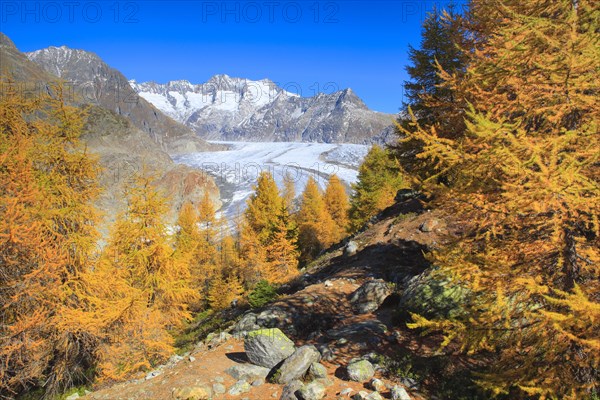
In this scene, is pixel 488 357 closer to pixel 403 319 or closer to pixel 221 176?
pixel 403 319

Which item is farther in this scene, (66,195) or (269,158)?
(269,158)

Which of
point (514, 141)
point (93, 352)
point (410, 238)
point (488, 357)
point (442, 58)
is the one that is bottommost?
point (93, 352)

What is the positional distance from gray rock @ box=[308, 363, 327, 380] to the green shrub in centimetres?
745

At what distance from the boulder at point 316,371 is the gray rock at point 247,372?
122 centimetres

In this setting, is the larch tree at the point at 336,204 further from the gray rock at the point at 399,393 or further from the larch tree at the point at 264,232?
the gray rock at the point at 399,393

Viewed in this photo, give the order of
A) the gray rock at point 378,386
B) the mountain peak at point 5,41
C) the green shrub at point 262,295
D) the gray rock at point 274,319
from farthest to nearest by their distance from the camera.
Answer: the mountain peak at point 5,41
the green shrub at point 262,295
the gray rock at point 274,319
the gray rock at point 378,386

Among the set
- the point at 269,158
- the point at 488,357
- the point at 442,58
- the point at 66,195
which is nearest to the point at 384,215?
the point at 442,58

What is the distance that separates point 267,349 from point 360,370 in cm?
246

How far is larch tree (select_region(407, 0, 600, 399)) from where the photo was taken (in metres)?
4.77

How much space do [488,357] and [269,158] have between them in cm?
19162

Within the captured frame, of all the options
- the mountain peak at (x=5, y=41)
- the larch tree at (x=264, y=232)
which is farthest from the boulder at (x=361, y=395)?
the mountain peak at (x=5, y=41)

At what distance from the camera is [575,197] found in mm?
4625

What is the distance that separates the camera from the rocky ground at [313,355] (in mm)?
7535

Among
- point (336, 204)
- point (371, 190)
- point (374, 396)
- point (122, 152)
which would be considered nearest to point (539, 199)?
point (374, 396)
